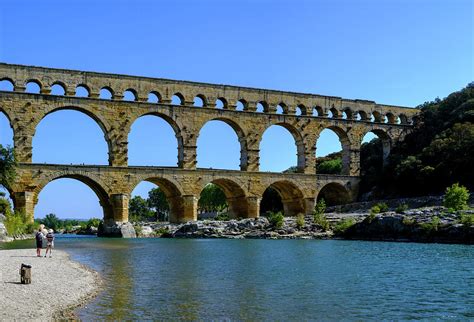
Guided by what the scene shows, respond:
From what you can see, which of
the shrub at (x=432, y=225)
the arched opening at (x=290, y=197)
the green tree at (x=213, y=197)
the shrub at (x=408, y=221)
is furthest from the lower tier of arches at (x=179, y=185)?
the green tree at (x=213, y=197)

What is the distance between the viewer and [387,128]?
181ft

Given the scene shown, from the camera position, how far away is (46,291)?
12375mm

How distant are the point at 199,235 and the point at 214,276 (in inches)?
950

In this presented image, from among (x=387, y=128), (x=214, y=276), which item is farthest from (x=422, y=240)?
(x=387, y=128)

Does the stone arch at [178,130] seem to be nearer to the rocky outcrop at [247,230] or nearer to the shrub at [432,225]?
the rocky outcrop at [247,230]

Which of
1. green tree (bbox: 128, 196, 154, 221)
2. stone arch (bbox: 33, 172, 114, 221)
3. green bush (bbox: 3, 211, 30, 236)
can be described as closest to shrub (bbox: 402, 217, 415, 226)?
stone arch (bbox: 33, 172, 114, 221)

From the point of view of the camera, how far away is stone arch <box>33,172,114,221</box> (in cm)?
4028

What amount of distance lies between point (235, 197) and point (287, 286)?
112 ft

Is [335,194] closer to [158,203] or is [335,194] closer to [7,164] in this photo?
[7,164]

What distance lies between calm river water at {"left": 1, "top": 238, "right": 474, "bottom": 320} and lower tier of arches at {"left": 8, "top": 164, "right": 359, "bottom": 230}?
1877 cm

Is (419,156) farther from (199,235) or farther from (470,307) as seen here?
(470,307)

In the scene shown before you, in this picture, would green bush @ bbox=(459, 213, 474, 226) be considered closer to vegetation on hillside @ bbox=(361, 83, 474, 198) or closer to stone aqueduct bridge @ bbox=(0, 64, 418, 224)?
vegetation on hillside @ bbox=(361, 83, 474, 198)

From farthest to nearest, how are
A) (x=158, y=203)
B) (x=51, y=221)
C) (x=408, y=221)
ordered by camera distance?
(x=51, y=221)
(x=158, y=203)
(x=408, y=221)

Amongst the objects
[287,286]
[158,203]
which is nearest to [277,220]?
[287,286]
